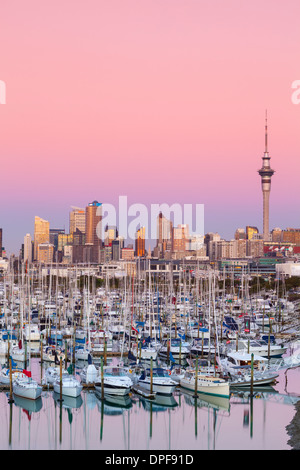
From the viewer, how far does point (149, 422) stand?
28172mm

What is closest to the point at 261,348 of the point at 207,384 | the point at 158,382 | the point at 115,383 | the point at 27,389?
the point at 207,384

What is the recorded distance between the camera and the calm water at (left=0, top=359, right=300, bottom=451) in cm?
2567

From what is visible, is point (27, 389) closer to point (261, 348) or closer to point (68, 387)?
point (68, 387)

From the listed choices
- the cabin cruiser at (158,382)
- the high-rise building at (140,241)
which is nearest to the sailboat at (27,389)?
the cabin cruiser at (158,382)

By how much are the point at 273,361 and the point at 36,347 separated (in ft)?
48.9

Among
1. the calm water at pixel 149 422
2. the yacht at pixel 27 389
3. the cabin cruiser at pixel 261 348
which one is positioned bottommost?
the calm water at pixel 149 422

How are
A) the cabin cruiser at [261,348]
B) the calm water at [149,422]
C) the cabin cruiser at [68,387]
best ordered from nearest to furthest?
the calm water at [149,422] → the cabin cruiser at [68,387] → the cabin cruiser at [261,348]

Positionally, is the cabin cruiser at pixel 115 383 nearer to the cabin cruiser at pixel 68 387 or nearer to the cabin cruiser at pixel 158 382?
the cabin cruiser at pixel 158 382

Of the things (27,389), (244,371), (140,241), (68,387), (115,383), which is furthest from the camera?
(140,241)

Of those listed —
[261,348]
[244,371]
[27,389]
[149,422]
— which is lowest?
[149,422]

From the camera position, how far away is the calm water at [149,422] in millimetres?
25672

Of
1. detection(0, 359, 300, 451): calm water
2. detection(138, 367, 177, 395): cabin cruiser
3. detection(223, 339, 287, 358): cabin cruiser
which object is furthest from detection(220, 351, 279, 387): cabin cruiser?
detection(223, 339, 287, 358): cabin cruiser

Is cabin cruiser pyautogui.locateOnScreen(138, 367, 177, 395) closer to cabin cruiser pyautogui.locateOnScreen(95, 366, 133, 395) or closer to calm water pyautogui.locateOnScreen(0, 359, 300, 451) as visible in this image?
calm water pyautogui.locateOnScreen(0, 359, 300, 451)
